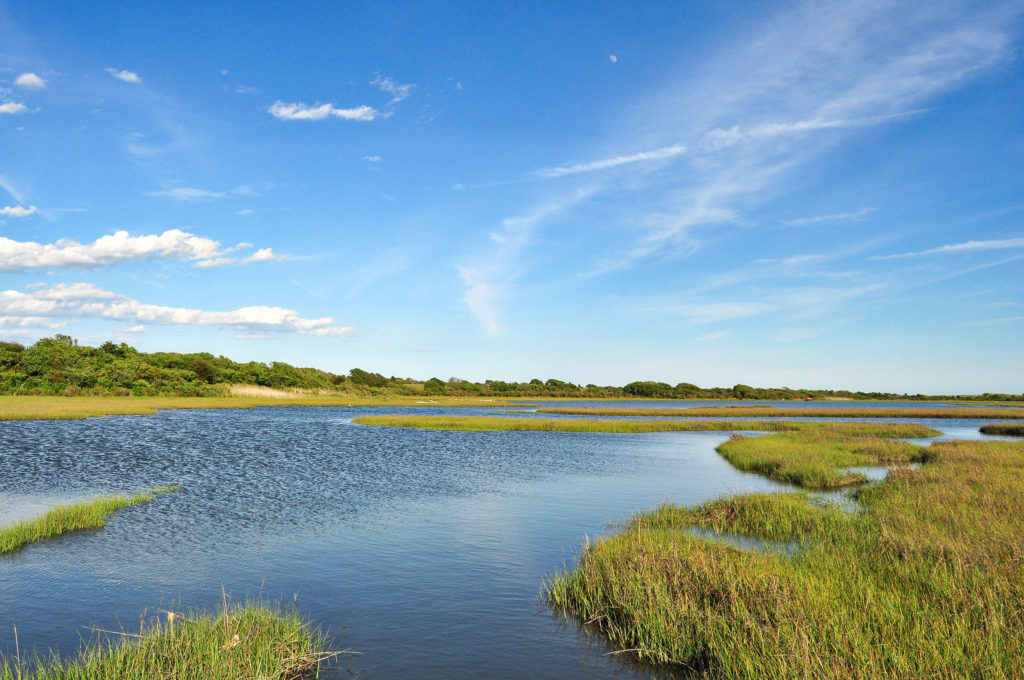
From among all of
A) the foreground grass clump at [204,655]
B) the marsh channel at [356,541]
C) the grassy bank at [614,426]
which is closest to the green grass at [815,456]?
the marsh channel at [356,541]

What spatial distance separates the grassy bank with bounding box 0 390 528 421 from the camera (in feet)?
204

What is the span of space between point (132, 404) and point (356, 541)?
80.4 metres

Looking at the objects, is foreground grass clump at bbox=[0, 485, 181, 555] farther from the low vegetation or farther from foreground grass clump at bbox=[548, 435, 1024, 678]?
the low vegetation

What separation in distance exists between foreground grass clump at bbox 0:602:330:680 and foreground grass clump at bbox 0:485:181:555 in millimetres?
9367

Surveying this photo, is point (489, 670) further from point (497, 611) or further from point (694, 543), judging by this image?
point (694, 543)

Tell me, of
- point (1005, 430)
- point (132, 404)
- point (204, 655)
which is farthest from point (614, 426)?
point (132, 404)

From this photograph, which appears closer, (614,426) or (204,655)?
(204,655)

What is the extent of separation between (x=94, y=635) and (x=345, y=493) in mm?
15738

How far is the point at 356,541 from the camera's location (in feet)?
63.9

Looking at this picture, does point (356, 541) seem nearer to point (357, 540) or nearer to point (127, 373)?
point (357, 540)

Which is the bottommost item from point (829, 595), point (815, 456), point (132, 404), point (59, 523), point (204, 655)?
point (59, 523)

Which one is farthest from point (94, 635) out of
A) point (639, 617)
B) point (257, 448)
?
point (257, 448)

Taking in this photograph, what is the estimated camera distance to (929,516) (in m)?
18.4

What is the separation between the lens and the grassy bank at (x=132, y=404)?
62.2 meters
